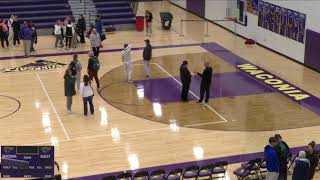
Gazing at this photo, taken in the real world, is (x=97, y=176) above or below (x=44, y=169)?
below

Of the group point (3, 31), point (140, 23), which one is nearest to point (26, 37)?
point (3, 31)

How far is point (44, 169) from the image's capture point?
1159 centimetres

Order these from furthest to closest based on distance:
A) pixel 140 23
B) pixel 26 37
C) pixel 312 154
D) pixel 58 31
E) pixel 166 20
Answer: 1. pixel 140 23
2. pixel 166 20
3. pixel 58 31
4. pixel 26 37
5. pixel 312 154

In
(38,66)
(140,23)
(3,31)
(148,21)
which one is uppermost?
(148,21)

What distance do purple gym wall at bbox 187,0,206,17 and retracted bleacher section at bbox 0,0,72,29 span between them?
8.36 meters

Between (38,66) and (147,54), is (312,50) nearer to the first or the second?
(147,54)

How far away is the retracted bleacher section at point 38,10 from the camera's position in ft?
100

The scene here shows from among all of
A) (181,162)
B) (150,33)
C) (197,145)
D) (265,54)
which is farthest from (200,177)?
(150,33)

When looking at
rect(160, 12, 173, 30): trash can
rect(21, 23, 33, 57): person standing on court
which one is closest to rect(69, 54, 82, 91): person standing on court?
rect(21, 23, 33, 57): person standing on court

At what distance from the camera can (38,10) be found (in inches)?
1243

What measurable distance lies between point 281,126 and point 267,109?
1.61 meters

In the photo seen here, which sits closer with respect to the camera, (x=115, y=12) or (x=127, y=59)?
(x=127, y=59)

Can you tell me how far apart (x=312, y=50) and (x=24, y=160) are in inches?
618

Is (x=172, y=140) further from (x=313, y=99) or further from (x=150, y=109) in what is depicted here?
(x=313, y=99)
